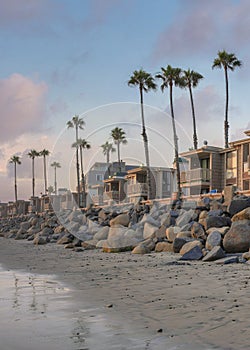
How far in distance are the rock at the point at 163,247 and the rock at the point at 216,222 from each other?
1.73 m

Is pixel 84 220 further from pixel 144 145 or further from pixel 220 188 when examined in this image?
pixel 220 188

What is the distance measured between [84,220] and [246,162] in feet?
50.3

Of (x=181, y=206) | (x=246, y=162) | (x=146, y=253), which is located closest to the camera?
(x=146, y=253)

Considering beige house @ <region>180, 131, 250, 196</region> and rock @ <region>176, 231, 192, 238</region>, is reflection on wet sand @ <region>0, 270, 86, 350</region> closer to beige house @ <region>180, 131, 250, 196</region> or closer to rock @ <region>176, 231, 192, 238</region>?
rock @ <region>176, 231, 192, 238</region>

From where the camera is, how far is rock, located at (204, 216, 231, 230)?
17.9m

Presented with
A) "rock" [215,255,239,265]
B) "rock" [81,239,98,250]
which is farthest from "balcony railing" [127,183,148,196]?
"rock" [215,255,239,265]

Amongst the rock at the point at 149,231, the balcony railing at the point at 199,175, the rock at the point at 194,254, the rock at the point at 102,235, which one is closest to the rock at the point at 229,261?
the rock at the point at 194,254

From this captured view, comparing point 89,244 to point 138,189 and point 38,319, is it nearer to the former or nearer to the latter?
point 38,319

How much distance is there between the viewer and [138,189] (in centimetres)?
5262

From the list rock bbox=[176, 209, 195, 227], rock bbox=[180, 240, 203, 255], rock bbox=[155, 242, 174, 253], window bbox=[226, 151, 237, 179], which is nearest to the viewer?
rock bbox=[180, 240, 203, 255]

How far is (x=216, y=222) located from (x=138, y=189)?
34.7 metres

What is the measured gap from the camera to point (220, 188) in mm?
44438

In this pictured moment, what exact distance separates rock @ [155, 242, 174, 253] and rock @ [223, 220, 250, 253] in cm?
311

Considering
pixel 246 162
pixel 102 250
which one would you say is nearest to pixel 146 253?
pixel 102 250
